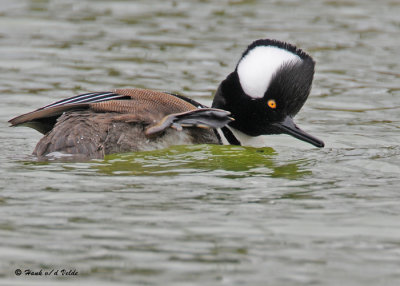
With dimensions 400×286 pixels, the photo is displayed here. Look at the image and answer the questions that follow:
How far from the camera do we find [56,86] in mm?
11945

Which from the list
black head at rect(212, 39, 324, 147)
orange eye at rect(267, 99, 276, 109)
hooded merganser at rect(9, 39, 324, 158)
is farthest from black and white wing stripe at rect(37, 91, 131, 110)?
orange eye at rect(267, 99, 276, 109)

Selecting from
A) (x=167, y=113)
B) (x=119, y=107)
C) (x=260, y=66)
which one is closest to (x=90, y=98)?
(x=119, y=107)

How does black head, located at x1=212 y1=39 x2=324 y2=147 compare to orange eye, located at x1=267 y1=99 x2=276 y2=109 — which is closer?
black head, located at x1=212 y1=39 x2=324 y2=147

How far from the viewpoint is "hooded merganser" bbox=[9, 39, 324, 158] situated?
7.73 m

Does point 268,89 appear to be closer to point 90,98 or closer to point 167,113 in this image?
point 167,113

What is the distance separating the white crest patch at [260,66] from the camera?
800cm

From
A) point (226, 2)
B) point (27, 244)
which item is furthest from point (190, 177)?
point (226, 2)

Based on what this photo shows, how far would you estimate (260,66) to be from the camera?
8.14 meters

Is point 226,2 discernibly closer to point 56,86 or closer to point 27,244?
point 56,86

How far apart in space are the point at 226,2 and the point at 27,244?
1221cm

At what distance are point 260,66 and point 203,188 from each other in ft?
5.57

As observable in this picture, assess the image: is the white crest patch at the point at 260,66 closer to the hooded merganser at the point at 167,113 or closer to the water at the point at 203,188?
the hooded merganser at the point at 167,113

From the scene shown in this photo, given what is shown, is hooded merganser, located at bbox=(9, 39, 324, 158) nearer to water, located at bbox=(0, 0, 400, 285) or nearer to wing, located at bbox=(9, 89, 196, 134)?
wing, located at bbox=(9, 89, 196, 134)

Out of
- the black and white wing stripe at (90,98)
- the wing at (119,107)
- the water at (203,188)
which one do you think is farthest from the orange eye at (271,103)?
the black and white wing stripe at (90,98)
